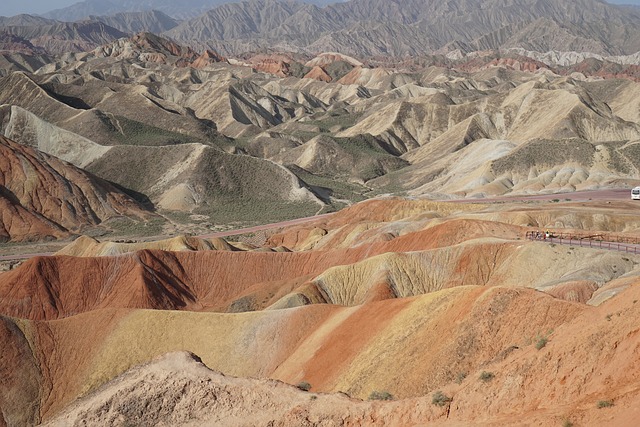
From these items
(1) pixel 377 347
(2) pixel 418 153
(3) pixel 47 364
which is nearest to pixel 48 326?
(3) pixel 47 364

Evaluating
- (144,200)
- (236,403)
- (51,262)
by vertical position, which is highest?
(236,403)

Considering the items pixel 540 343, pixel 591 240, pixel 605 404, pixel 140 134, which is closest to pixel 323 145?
pixel 140 134

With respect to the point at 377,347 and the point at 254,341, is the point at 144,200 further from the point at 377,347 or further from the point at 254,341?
the point at 377,347

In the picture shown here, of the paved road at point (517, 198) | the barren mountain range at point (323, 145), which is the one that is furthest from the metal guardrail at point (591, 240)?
the barren mountain range at point (323, 145)

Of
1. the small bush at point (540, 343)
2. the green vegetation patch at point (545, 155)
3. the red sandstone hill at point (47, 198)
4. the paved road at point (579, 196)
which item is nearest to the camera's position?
the small bush at point (540, 343)

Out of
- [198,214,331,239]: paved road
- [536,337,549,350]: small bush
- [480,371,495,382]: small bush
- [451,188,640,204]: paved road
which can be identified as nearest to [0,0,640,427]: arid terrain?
[480,371,495,382]: small bush

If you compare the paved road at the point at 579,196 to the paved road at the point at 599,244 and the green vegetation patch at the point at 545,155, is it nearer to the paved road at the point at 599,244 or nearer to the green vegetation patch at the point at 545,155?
the green vegetation patch at the point at 545,155
